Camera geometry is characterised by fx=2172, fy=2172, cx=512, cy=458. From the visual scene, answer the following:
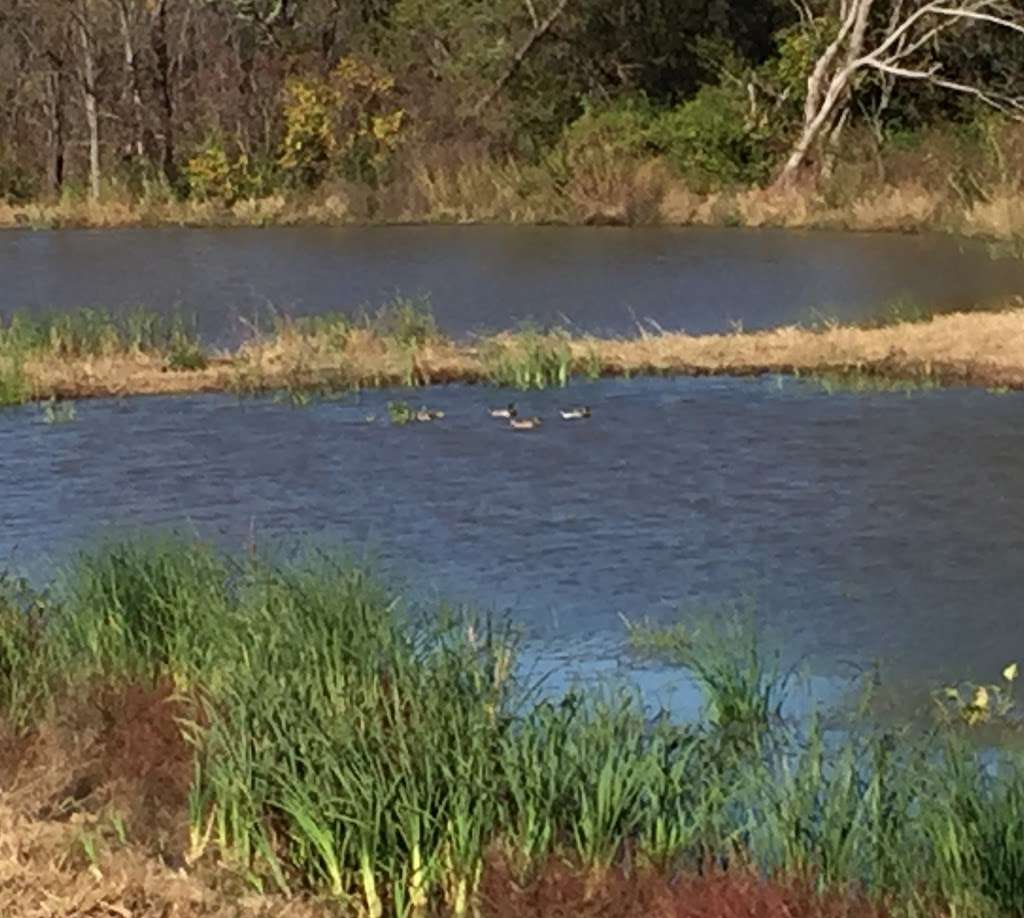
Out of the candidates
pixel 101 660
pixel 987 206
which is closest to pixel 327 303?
pixel 987 206

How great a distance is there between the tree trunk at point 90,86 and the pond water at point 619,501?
24.9 meters

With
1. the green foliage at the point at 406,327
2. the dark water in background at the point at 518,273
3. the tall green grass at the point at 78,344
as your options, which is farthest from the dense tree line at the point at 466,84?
the tall green grass at the point at 78,344

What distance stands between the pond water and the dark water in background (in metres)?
5.65

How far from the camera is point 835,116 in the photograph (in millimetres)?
35875

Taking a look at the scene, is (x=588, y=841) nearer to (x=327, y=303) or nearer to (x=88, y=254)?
(x=327, y=303)

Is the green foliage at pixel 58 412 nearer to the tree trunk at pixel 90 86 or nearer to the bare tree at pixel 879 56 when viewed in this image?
the bare tree at pixel 879 56

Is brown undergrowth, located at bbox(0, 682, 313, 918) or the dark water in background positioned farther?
the dark water in background

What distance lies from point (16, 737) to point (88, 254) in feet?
79.3

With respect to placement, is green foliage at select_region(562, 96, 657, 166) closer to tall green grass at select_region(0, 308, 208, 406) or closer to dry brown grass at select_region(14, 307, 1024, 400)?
tall green grass at select_region(0, 308, 208, 406)

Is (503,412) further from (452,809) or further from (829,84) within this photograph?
(829,84)

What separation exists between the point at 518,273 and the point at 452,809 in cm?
2094

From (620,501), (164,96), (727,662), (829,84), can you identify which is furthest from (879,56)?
(727,662)

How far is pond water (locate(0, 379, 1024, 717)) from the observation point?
9086 millimetres

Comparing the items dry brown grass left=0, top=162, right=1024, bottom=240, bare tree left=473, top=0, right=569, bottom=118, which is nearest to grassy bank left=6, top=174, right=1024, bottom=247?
dry brown grass left=0, top=162, right=1024, bottom=240
